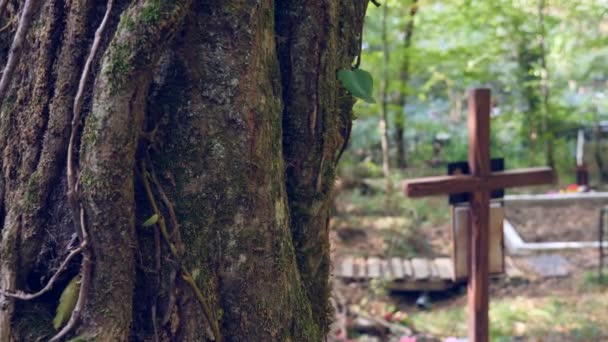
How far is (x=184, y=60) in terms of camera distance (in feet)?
4.07

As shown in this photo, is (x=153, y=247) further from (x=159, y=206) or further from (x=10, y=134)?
(x=10, y=134)

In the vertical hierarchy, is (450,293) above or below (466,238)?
below

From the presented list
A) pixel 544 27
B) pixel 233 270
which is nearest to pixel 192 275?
pixel 233 270

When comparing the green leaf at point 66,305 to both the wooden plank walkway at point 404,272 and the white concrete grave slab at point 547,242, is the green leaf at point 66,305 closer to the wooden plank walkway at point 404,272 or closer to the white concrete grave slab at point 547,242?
the wooden plank walkway at point 404,272

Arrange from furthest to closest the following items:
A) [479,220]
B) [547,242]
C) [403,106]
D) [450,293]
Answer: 1. [403,106]
2. [547,242]
3. [450,293]
4. [479,220]

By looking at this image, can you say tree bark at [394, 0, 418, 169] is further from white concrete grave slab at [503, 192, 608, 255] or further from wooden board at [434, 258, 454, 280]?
wooden board at [434, 258, 454, 280]

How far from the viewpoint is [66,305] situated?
119cm

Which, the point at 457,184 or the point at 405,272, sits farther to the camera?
the point at 405,272

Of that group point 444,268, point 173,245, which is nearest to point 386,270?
point 444,268

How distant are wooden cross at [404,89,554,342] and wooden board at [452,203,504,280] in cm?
4

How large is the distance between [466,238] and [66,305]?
2.96 metres

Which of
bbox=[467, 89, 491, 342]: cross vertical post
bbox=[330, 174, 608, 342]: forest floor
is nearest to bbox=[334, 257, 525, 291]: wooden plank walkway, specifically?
bbox=[330, 174, 608, 342]: forest floor

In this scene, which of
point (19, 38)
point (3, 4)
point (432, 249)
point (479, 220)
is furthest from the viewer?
point (432, 249)

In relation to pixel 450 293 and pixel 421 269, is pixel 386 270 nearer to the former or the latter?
pixel 421 269
